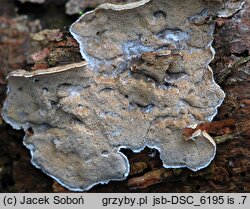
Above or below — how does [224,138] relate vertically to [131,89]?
below

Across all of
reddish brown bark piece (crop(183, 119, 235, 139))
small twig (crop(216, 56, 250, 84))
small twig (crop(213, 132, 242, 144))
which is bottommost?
small twig (crop(213, 132, 242, 144))

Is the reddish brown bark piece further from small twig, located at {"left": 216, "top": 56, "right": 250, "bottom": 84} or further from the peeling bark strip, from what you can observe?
small twig, located at {"left": 216, "top": 56, "right": 250, "bottom": 84}

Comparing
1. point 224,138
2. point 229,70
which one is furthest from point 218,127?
point 229,70

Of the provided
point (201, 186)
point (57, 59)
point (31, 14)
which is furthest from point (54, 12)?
point (201, 186)

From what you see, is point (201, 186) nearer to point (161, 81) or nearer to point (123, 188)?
point (123, 188)

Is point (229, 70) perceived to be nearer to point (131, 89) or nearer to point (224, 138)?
point (224, 138)

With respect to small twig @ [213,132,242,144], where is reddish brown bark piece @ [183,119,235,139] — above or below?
above

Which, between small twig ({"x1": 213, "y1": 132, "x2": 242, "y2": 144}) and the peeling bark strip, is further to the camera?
small twig ({"x1": 213, "y1": 132, "x2": 242, "y2": 144})

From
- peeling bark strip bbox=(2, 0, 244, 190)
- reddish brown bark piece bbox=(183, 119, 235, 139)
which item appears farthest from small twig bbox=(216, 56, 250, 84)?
reddish brown bark piece bbox=(183, 119, 235, 139)

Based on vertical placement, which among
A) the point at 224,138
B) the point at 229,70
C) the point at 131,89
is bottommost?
the point at 224,138
